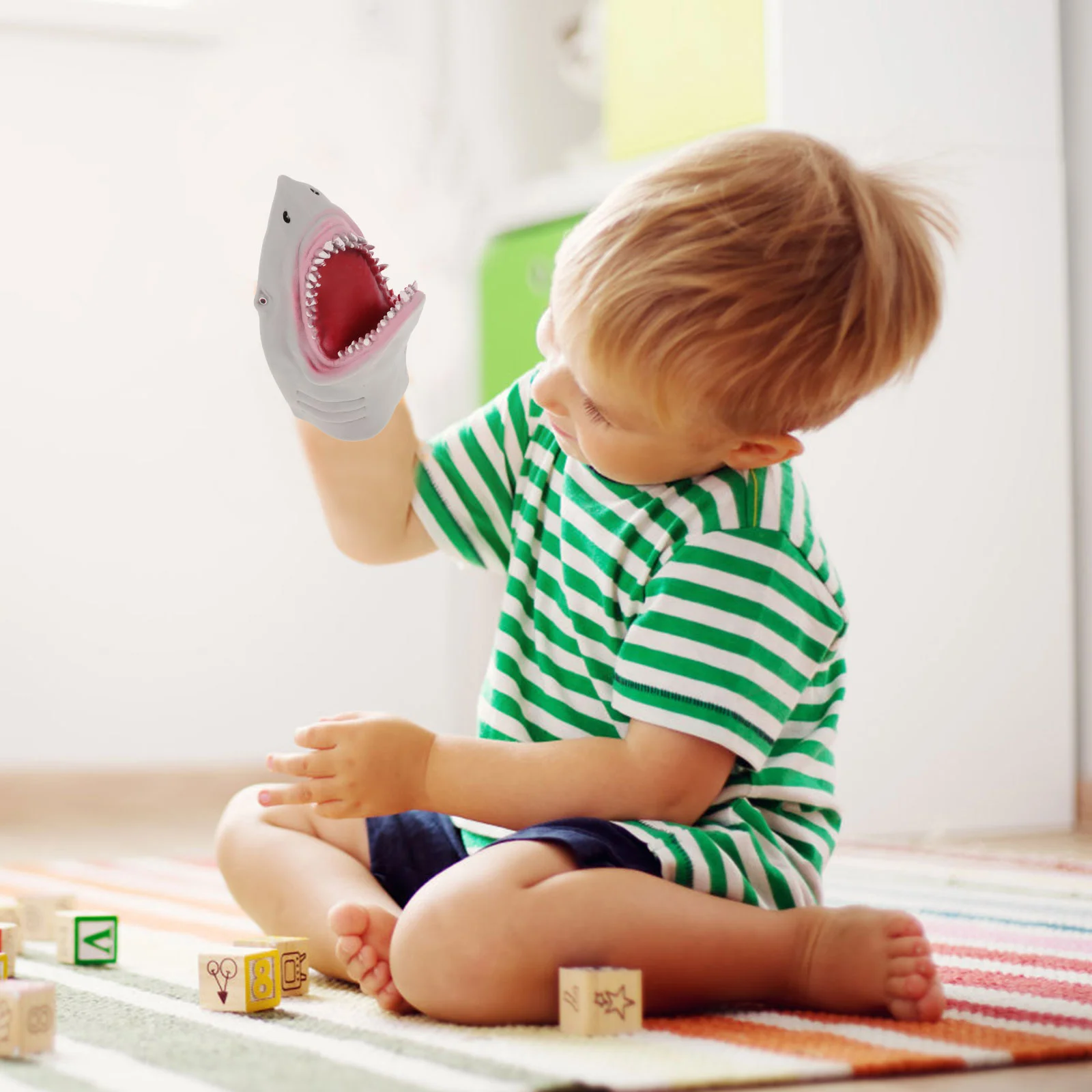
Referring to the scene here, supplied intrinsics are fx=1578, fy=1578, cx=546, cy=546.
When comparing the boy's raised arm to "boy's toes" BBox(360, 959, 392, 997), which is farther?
the boy's raised arm

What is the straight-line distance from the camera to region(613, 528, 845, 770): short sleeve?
79cm

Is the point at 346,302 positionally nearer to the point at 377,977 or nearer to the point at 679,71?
the point at 377,977

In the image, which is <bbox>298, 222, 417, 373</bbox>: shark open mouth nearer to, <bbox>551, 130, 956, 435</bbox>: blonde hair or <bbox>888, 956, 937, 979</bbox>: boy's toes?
<bbox>551, 130, 956, 435</bbox>: blonde hair

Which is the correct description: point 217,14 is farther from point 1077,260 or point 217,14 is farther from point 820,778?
point 820,778

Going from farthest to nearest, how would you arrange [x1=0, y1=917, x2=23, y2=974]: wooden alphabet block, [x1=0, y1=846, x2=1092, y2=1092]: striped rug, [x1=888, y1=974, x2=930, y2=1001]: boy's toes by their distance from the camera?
[x1=0, y1=917, x2=23, y2=974]: wooden alphabet block, [x1=888, y1=974, x2=930, y2=1001]: boy's toes, [x1=0, y1=846, x2=1092, y2=1092]: striped rug

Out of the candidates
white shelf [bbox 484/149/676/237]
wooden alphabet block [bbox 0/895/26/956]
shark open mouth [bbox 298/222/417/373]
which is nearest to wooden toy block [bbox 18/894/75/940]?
wooden alphabet block [bbox 0/895/26/956]

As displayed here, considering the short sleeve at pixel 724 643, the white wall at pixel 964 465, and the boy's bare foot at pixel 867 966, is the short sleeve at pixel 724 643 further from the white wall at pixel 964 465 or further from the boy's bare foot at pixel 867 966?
the white wall at pixel 964 465

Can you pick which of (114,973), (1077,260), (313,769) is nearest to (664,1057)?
(313,769)

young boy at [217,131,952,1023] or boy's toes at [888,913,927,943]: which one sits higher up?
young boy at [217,131,952,1023]

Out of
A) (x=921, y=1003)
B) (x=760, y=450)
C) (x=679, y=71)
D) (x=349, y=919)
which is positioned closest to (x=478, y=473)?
(x=760, y=450)

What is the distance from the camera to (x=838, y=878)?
4.33 feet

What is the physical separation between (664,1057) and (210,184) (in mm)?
1666

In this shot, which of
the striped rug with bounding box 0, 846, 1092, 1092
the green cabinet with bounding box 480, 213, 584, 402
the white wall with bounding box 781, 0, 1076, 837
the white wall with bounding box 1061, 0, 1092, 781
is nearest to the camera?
the striped rug with bounding box 0, 846, 1092, 1092

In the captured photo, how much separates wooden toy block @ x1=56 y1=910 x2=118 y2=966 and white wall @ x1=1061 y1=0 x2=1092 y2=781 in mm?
1173
